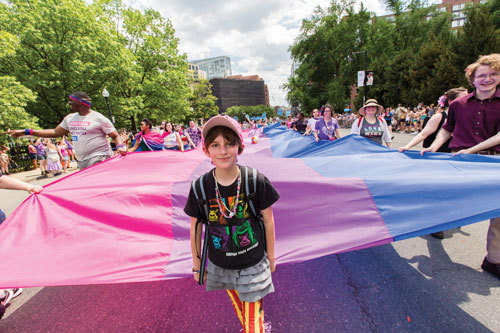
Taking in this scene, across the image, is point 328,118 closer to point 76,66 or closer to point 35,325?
point 35,325

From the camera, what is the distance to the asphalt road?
78.5 inches

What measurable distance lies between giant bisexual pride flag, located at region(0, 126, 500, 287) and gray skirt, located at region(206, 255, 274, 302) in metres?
0.47

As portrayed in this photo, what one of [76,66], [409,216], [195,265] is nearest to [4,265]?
[195,265]

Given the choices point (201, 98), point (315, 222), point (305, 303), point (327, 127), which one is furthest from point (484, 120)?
point (201, 98)

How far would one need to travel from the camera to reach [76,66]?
15.8 meters

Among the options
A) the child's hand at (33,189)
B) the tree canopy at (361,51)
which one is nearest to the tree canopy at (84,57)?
the child's hand at (33,189)

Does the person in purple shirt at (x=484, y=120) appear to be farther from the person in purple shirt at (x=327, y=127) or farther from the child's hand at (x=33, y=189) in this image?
the child's hand at (x=33, y=189)

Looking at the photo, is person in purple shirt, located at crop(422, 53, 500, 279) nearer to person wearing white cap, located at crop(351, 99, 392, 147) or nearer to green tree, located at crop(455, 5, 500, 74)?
person wearing white cap, located at crop(351, 99, 392, 147)

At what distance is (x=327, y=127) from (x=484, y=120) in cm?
337

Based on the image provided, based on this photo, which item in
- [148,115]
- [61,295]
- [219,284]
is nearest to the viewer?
[219,284]

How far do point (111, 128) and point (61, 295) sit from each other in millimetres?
2455

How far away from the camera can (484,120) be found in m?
2.58

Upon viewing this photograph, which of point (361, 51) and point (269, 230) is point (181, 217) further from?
point (361, 51)

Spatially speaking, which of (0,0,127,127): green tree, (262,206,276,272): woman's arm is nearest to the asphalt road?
(262,206,276,272): woman's arm
